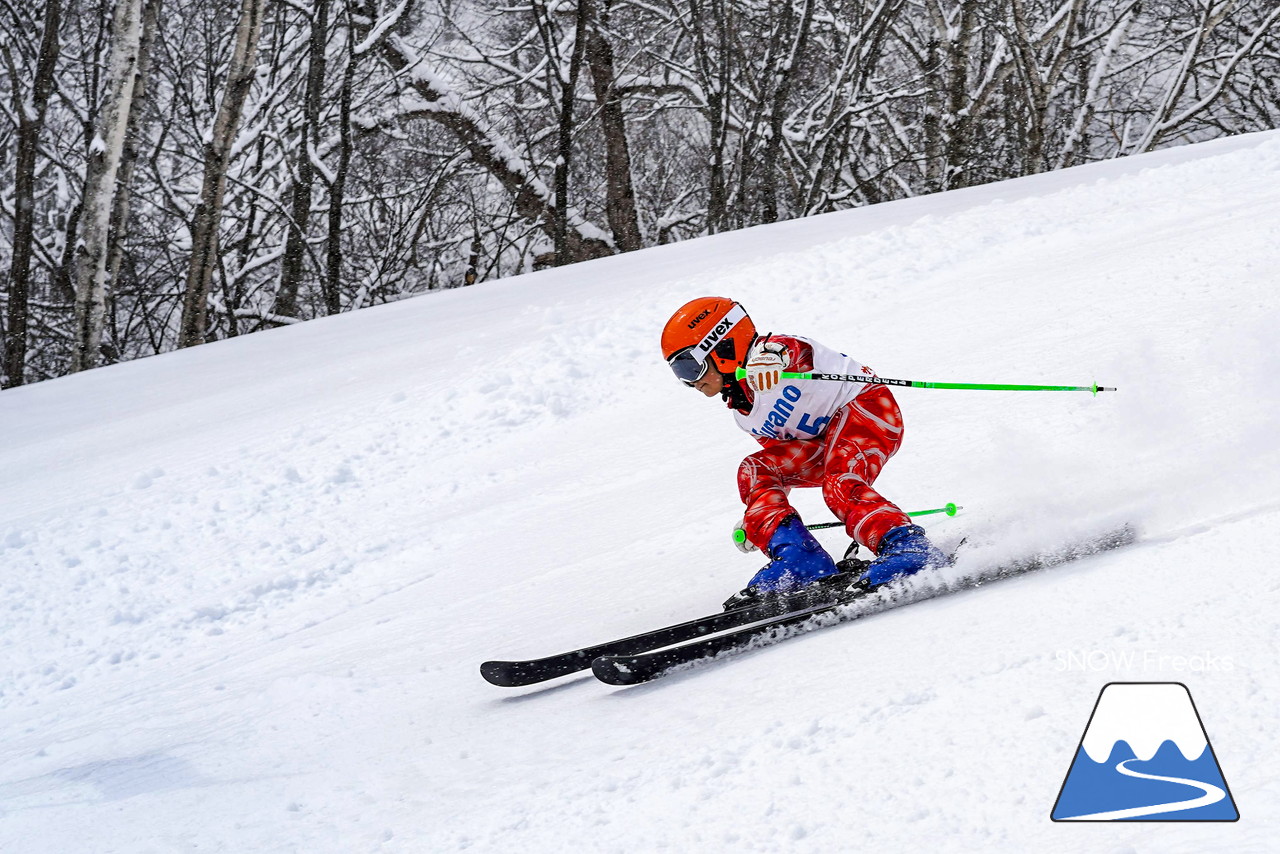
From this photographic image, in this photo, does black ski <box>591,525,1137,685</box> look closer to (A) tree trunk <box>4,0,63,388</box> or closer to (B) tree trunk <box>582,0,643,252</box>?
(A) tree trunk <box>4,0,63,388</box>

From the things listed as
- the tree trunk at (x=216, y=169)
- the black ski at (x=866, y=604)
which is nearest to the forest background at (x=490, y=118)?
the tree trunk at (x=216, y=169)

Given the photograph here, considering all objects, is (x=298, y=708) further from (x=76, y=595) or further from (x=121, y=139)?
(x=121, y=139)

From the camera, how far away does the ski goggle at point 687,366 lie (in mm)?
3746

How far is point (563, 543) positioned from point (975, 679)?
2813mm

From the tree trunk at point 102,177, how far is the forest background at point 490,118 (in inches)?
52.3

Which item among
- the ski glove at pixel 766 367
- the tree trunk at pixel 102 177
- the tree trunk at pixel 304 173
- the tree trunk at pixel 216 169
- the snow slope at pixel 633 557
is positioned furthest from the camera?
the tree trunk at pixel 304 173

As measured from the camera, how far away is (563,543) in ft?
16.5

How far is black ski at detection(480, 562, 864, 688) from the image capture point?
3346mm

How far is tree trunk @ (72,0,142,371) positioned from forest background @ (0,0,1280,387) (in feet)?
4.36

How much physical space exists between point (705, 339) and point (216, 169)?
922 centimetres

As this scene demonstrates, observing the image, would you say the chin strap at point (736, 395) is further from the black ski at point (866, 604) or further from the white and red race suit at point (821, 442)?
the black ski at point (866, 604)

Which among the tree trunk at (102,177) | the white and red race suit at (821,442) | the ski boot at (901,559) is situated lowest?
the ski boot at (901,559)

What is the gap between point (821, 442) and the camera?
12.5 feet

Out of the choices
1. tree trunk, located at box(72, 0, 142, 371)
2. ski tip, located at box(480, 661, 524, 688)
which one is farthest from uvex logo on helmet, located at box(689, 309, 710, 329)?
tree trunk, located at box(72, 0, 142, 371)
